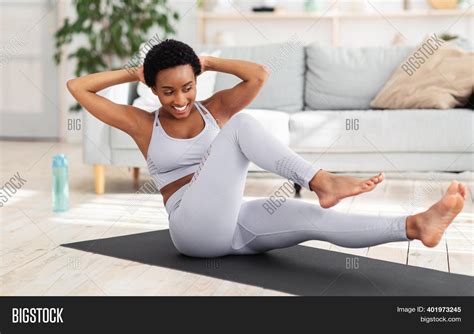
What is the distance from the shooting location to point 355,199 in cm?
409

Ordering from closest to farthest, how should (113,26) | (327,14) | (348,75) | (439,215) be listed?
(439,215) < (348,75) < (113,26) < (327,14)

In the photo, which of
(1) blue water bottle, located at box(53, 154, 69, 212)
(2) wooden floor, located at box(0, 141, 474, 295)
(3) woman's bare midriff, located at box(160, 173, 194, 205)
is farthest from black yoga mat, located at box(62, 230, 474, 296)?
(1) blue water bottle, located at box(53, 154, 69, 212)

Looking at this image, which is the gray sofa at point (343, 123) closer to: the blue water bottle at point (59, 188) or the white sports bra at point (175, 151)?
the blue water bottle at point (59, 188)

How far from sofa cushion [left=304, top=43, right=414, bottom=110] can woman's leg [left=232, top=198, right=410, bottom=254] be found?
2.25 m

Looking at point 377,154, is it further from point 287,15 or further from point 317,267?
point 287,15

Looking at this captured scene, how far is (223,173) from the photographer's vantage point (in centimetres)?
Result: 230

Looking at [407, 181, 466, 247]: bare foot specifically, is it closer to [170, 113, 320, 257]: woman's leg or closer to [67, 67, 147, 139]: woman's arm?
[170, 113, 320, 257]: woman's leg

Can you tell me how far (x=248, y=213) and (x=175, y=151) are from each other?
0.99ft

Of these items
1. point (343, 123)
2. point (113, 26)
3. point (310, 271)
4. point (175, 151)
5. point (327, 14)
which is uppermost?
point (327, 14)

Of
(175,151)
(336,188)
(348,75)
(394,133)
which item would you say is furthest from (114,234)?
(348,75)

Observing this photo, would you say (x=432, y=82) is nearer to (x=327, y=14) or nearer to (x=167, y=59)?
(x=167, y=59)

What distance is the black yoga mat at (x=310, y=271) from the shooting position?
2.18 m
